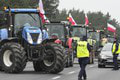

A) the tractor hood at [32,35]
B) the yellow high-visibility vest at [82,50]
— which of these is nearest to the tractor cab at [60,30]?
the tractor hood at [32,35]

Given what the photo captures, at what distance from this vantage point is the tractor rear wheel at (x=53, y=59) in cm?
1797

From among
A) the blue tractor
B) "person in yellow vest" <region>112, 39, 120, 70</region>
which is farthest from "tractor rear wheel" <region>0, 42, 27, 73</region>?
"person in yellow vest" <region>112, 39, 120, 70</region>

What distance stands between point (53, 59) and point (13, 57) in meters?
1.82

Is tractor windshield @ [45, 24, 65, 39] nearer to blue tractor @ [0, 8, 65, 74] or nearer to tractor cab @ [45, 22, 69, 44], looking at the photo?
tractor cab @ [45, 22, 69, 44]

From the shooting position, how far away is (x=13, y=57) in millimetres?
17688

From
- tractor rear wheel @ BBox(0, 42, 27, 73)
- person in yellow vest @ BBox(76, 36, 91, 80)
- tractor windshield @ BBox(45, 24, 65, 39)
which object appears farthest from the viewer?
tractor windshield @ BBox(45, 24, 65, 39)

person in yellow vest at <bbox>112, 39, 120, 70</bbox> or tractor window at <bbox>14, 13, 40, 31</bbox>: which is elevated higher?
tractor window at <bbox>14, 13, 40, 31</bbox>

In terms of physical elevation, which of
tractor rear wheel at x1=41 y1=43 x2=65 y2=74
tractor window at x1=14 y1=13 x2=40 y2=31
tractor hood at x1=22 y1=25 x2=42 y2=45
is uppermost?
tractor window at x1=14 y1=13 x2=40 y2=31

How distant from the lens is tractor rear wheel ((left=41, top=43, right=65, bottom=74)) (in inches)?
707

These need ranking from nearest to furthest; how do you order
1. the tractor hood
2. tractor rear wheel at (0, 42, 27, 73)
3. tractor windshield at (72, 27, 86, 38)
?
tractor rear wheel at (0, 42, 27, 73), the tractor hood, tractor windshield at (72, 27, 86, 38)

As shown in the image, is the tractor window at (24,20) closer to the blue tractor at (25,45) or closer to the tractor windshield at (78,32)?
the blue tractor at (25,45)

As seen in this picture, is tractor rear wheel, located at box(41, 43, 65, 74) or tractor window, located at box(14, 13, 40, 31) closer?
tractor rear wheel, located at box(41, 43, 65, 74)

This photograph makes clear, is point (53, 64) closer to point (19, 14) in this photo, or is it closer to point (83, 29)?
point (19, 14)

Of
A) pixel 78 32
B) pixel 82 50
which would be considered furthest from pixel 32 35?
pixel 78 32
